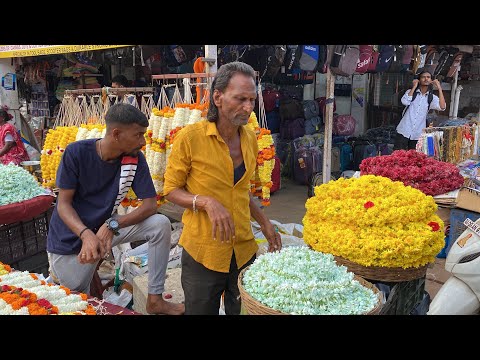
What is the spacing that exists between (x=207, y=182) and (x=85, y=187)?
94 centimetres

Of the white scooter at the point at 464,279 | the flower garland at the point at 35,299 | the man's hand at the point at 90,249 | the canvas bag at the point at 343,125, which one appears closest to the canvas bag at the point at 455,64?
the canvas bag at the point at 343,125

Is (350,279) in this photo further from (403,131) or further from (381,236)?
(403,131)

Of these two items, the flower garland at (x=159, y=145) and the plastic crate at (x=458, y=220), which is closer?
the plastic crate at (x=458, y=220)

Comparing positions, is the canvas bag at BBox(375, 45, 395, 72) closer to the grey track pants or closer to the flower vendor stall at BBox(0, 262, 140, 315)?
the grey track pants

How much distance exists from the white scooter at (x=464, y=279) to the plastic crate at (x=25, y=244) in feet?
10.5

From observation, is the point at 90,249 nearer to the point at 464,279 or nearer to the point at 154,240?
the point at 154,240

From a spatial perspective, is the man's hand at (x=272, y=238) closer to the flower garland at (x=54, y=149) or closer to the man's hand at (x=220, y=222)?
the man's hand at (x=220, y=222)

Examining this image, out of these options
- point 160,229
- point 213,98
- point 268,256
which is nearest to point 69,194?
point 160,229

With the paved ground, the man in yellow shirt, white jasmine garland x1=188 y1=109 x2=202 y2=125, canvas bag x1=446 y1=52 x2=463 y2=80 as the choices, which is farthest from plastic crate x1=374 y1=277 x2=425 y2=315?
canvas bag x1=446 y1=52 x2=463 y2=80

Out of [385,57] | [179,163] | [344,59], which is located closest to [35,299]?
[179,163]

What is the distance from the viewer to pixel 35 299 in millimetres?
2012

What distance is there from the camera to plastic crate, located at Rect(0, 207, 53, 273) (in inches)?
138

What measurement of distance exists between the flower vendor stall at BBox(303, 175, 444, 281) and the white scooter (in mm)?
153

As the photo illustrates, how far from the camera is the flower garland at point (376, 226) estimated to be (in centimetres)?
229
